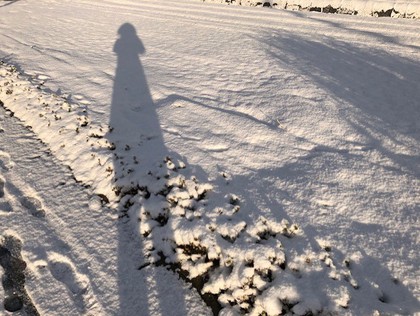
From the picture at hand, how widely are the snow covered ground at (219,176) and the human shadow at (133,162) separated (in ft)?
0.08

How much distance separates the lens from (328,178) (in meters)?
4.66

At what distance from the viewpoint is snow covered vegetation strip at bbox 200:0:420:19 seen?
860cm

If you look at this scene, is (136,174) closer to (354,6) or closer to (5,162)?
(5,162)

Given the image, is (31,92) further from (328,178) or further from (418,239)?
(418,239)

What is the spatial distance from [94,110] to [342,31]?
6.77 meters

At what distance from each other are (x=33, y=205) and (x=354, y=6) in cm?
971

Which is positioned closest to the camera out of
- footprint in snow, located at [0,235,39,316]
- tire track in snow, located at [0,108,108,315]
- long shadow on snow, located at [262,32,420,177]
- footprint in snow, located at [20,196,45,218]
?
footprint in snow, located at [0,235,39,316]

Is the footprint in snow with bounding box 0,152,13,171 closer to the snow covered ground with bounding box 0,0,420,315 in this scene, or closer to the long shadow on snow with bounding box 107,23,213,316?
the snow covered ground with bounding box 0,0,420,315

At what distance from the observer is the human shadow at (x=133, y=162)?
384 cm

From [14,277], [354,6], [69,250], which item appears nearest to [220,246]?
[69,250]

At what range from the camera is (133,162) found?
17.5ft

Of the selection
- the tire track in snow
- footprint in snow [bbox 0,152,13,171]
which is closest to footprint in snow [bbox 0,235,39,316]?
the tire track in snow

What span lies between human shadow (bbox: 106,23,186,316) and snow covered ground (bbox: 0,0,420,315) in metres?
0.03

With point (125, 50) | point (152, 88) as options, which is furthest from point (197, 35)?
point (152, 88)
